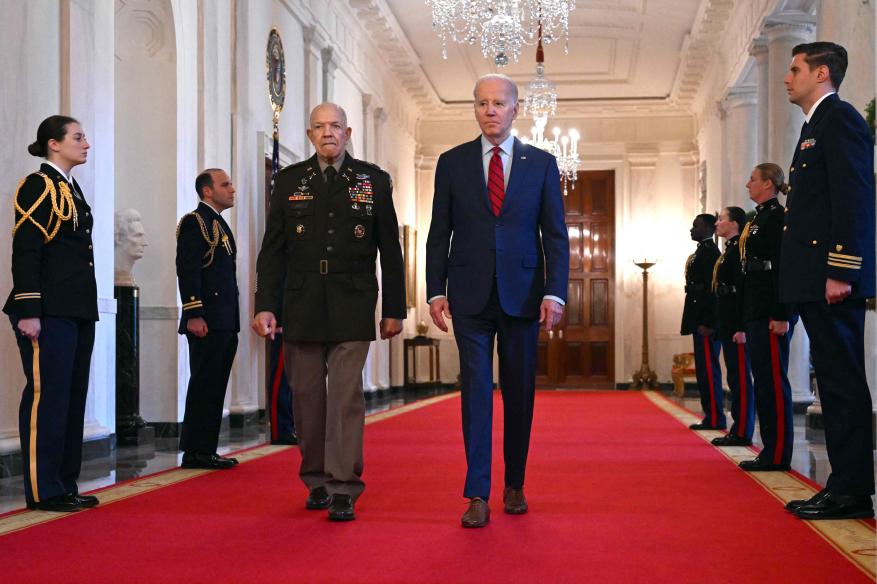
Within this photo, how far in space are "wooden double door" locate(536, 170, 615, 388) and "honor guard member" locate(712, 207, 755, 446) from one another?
1087cm

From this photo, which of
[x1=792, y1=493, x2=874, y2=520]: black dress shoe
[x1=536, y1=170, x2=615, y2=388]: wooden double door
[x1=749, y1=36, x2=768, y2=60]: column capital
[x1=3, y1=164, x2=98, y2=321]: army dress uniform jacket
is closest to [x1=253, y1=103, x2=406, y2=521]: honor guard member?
[x1=3, y1=164, x2=98, y2=321]: army dress uniform jacket

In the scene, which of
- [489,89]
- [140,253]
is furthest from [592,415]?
[489,89]

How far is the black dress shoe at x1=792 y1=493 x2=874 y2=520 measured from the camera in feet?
12.2

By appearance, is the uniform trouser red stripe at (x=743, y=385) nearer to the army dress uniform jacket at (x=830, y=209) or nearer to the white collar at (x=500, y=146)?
the army dress uniform jacket at (x=830, y=209)

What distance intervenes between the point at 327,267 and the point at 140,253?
386 centimetres

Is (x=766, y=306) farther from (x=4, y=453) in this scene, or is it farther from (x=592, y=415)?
(x=592, y=415)

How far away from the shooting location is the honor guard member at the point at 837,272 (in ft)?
12.1

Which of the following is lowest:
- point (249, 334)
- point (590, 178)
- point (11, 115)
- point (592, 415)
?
point (592, 415)

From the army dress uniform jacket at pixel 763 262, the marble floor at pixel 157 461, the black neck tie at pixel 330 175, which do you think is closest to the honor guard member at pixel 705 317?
the marble floor at pixel 157 461

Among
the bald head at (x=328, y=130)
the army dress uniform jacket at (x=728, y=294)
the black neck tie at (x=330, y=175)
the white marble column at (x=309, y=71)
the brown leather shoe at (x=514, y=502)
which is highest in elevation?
the white marble column at (x=309, y=71)

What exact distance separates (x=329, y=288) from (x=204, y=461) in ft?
6.20

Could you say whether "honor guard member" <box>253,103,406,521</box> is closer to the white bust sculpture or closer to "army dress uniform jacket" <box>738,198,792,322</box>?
"army dress uniform jacket" <box>738,198,792,322</box>

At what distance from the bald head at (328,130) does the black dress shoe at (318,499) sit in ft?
4.23

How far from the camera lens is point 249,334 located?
9.02m
